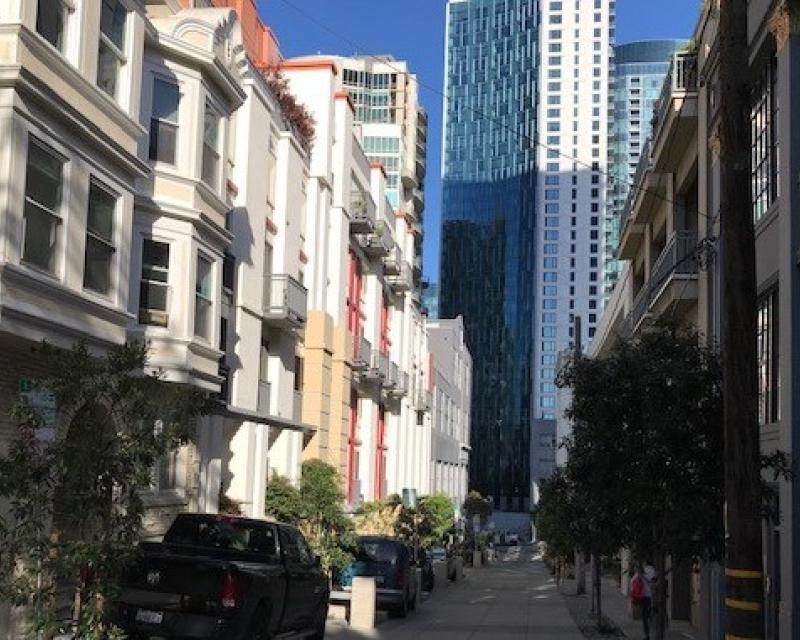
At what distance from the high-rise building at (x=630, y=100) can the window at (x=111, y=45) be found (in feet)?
493

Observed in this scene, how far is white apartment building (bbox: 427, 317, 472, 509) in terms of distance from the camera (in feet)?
247

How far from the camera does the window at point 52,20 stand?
13.5m

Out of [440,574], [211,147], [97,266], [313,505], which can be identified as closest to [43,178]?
[97,266]

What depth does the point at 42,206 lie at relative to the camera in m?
13.3

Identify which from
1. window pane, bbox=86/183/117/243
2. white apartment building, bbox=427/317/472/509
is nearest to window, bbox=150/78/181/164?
window pane, bbox=86/183/117/243

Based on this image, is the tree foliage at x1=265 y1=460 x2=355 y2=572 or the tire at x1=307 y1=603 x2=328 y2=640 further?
the tree foliage at x1=265 y1=460 x2=355 y2=572

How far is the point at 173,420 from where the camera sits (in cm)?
917

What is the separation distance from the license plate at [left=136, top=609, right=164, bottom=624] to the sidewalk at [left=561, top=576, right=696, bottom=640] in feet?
39.9

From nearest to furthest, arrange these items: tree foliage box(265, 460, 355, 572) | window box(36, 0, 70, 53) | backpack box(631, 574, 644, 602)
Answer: window box(36, 0, 70, 53), backpack box(631, 574, 644, 602), tree foliage box(265, 460, 355, 572)

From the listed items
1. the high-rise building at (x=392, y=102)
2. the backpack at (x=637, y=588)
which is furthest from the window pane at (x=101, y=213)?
the high-rise building at (x=392, y=102)

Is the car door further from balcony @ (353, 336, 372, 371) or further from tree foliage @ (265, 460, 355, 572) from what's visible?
balcony @ (353, 336, 372, 371)

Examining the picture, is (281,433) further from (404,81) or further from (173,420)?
(404,81)

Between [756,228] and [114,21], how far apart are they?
10554mm

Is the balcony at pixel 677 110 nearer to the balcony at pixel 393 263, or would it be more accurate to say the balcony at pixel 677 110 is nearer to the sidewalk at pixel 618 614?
the sidewalk at pixel 618 614
